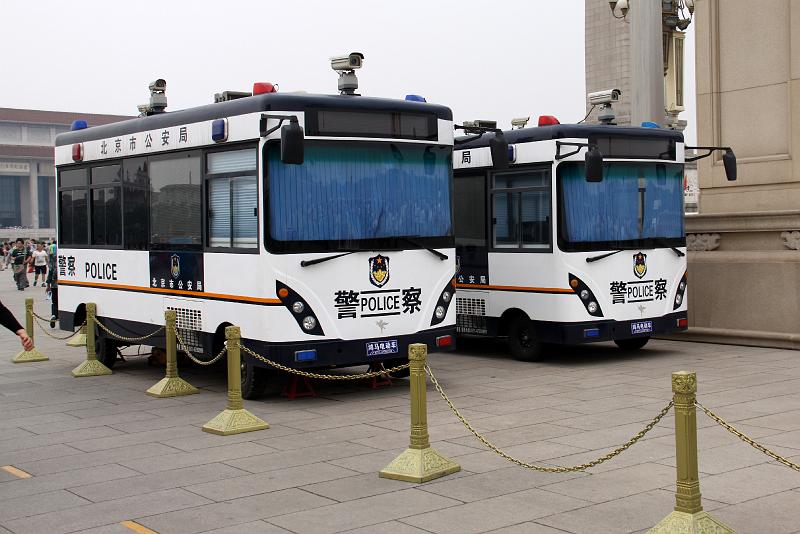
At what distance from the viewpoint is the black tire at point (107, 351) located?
→ 1391 centimetres

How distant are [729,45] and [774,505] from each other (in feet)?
35.6

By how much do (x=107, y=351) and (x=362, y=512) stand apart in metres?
8.13

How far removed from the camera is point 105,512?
22.4 feet

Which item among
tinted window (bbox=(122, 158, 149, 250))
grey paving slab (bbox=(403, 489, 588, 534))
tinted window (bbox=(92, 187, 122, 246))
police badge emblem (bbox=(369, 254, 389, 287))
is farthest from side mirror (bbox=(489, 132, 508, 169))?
grey paving slab (bbox=(403, 489, 588, 534))

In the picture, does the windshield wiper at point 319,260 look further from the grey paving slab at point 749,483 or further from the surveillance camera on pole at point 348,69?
the grey paving slab at point 749,483

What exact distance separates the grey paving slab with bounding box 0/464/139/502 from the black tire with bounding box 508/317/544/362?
6.78 m

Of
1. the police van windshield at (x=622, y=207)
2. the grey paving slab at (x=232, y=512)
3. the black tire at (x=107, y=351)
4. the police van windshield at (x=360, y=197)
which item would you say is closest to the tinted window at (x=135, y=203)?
the black tire at (x=107, y=351)

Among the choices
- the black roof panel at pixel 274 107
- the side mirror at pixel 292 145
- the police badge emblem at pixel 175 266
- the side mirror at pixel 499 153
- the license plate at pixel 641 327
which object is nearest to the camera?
the side mirror at pixel 292 145

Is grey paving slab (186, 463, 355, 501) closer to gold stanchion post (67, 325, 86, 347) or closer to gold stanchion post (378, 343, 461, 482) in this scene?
gold stanchion post (378, 343, 461, 482)

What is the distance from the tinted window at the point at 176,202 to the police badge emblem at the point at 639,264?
5611mm

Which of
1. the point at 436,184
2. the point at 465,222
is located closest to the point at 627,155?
the point at 465,222

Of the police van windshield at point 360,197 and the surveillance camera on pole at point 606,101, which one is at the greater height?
the surveillance camera on pole at point 606,101

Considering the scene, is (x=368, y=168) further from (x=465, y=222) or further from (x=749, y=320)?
(x=749, y=320)

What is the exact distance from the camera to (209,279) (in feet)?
37.1
